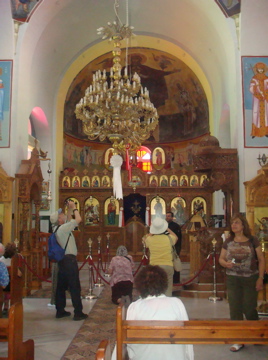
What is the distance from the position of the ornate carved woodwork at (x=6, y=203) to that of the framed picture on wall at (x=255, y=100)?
5.77 m

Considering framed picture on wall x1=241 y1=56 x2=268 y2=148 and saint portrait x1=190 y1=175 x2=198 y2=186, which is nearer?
framed picture on wall x1=241 y1=56 x2=268 y2=148

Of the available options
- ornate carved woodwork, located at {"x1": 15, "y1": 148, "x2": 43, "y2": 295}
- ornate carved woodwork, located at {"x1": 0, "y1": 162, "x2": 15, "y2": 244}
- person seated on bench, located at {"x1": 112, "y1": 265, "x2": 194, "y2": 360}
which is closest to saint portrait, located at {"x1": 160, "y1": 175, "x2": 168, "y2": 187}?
ornate carved woodwork, located at {"x1": 15, "y1": 148, "x2": 43, "y2": 295}

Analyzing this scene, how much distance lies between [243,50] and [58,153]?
8.36 metres

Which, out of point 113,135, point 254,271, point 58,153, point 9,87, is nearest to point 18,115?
point 9,87

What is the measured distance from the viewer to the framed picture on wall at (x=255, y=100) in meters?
9.73

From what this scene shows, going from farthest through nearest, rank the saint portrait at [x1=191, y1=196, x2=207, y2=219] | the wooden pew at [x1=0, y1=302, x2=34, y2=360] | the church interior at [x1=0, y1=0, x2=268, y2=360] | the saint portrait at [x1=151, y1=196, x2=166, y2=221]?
the saint portrait at [x1=151, y1=196, x2=166, y2=221] → the saint portrait at [x1=191, y1=196, x2=207, y2=219] → the church interior at [x1=0, y1=0, x2=268, y2=360] → the wooden pew at [x1=0, y1=302, x2=34, y2=360]

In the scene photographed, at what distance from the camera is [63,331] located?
227 inches

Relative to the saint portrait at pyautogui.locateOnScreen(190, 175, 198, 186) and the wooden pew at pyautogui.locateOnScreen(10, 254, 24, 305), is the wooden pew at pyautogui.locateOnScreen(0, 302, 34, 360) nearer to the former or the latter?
the wooden pew at pyautogui.locateOnScreen(10, 254, 24, 305)

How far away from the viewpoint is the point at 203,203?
51.1 feet

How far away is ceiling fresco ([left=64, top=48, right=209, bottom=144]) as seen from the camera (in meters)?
16.5

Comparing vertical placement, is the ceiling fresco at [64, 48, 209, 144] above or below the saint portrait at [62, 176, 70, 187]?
above

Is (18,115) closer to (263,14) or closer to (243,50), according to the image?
(243,50)

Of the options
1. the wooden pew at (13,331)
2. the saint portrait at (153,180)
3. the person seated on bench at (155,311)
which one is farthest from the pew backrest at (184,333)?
the saint portrait at (153,180)

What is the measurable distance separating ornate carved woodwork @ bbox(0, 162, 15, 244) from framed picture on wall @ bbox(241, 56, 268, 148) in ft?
18.9
